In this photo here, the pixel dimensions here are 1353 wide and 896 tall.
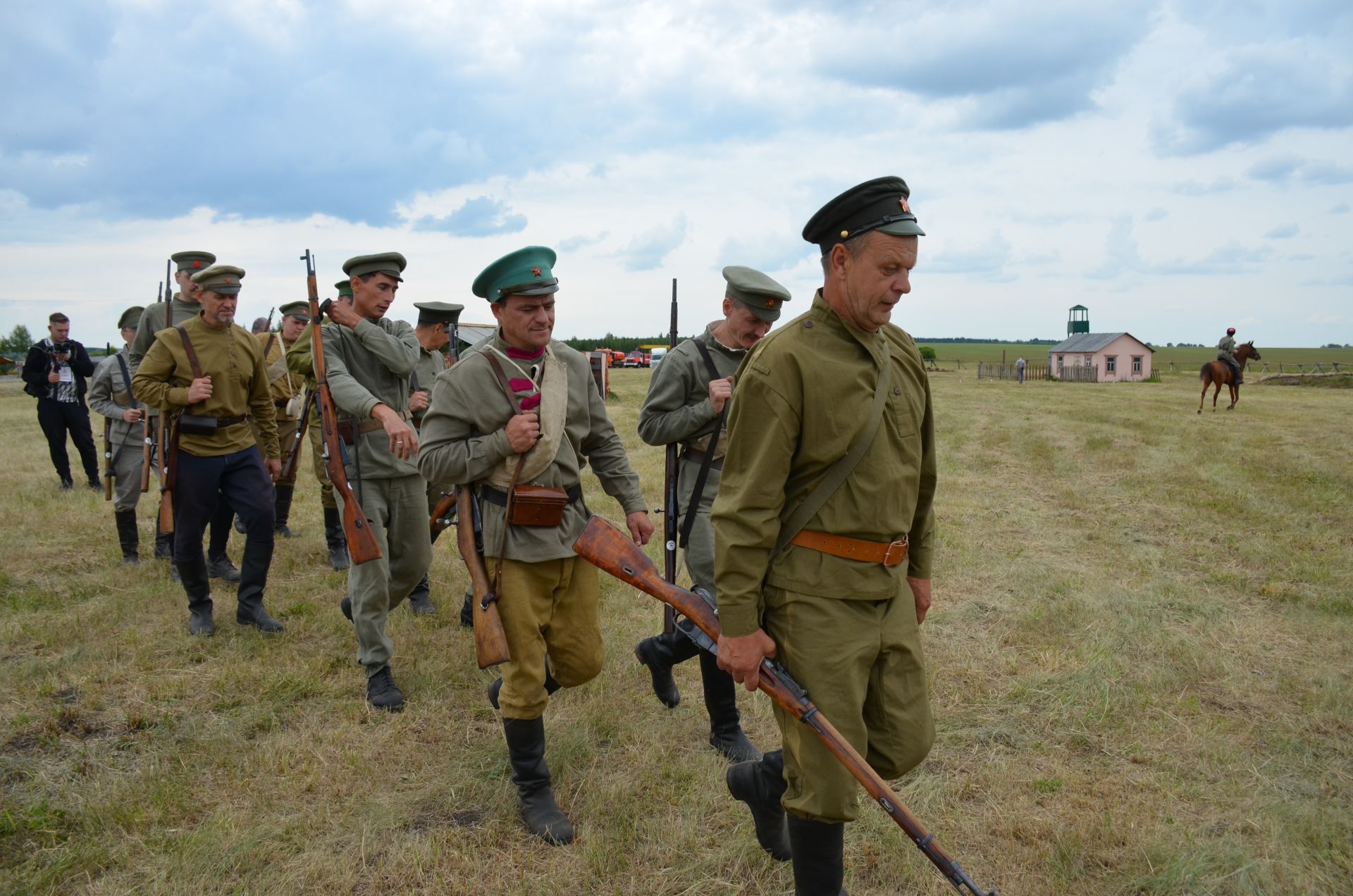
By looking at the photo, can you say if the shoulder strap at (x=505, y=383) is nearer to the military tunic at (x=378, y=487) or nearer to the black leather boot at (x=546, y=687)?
the black leather boot at (x=546, y=687)

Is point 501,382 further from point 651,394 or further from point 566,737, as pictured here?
point 566,737

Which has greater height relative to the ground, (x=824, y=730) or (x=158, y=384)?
(x=158, y=384)

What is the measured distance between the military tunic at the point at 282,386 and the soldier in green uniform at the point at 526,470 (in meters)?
6.26

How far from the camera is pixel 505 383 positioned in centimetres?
407

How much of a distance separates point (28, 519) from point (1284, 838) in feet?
39.4

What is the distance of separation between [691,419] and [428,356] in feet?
11.7

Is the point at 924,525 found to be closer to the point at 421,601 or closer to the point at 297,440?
the point at 421,601

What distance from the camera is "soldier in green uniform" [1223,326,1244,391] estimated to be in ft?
81.4

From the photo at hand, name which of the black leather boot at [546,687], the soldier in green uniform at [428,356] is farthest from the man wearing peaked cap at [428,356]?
the black leather boot at [546,687]

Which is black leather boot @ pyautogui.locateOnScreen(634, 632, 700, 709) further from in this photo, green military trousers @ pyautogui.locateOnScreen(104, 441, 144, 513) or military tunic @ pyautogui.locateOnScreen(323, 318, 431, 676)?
green military trousers @ pyautogui.locateOnScreen(104, 441, 144, 513)

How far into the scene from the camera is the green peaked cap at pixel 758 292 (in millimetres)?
4645

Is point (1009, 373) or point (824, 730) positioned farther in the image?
point (1009, 373)

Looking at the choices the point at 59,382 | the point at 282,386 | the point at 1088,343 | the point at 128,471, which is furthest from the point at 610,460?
the point at 1088,343

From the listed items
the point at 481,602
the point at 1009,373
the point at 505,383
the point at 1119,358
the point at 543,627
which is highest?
the point at 1119,358
